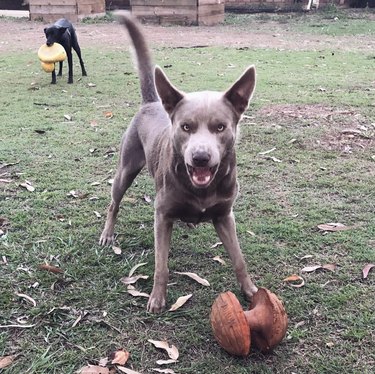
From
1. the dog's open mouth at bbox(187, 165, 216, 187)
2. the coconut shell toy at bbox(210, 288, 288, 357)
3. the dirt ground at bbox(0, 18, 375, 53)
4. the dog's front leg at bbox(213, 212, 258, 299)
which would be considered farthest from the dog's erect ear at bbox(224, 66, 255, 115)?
the dirt ground at bbox(0, 18, 375, 53)

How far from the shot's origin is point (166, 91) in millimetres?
2738

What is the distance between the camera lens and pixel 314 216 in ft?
12.4

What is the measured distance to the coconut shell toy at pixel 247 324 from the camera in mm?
2305

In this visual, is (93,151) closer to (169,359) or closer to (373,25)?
(169,359)

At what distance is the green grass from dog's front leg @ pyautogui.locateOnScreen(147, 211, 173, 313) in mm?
74

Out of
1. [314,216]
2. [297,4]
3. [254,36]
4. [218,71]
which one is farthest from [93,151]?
[297,4]

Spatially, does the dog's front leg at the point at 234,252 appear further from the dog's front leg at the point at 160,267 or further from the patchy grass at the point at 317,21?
the patchy grass at the point at 317,21

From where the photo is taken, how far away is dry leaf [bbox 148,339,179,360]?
2.44 m

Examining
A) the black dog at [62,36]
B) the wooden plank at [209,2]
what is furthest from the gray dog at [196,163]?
the wooden plank at [209,2]

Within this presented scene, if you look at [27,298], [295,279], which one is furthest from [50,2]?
[295,279]

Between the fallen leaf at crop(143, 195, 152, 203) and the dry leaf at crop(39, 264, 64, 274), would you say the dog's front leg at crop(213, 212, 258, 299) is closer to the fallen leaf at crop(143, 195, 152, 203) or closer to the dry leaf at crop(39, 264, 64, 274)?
the dry leaf at crop(39, 264, 64, 274)

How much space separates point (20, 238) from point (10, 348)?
3.69ft

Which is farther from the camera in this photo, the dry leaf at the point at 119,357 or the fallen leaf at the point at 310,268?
the fallen leaf at the point at 310,268

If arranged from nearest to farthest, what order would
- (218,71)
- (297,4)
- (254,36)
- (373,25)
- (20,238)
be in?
(20,238) → (218,71) → (254,36) → (373,25) → (297,4)
